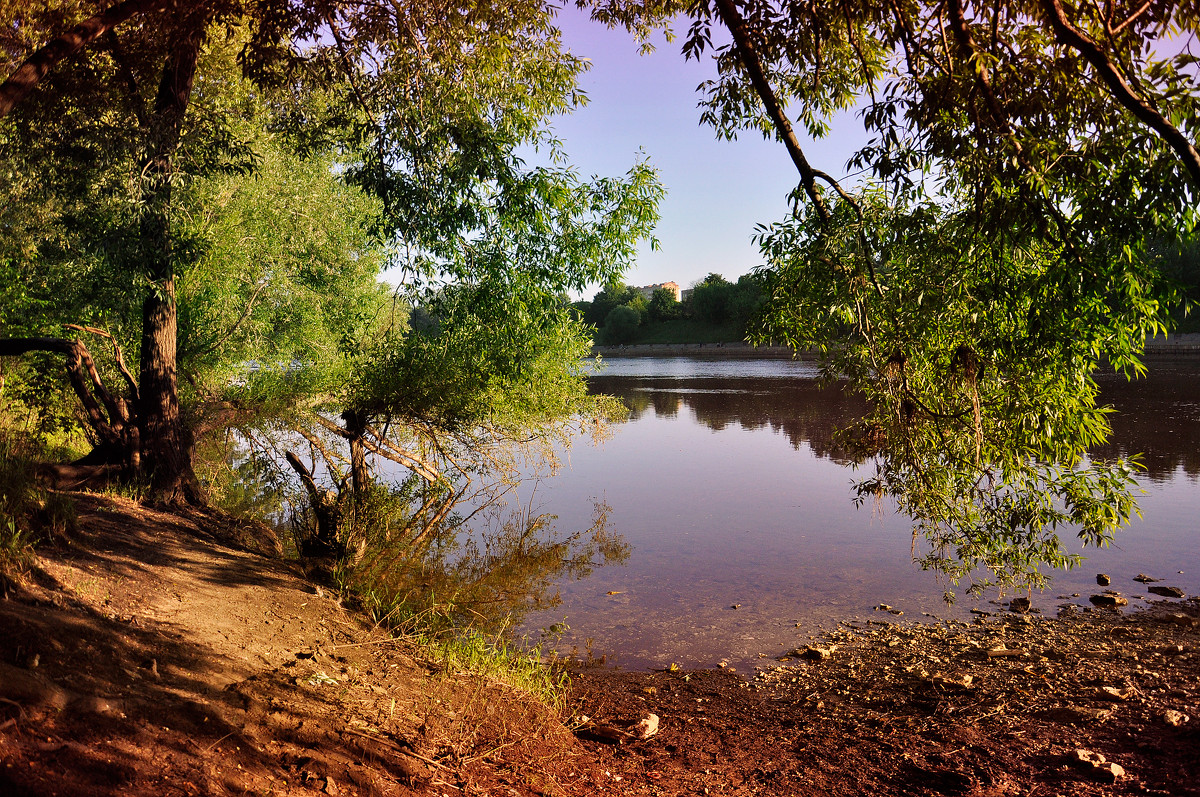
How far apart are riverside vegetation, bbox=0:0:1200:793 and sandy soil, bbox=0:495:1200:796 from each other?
0.04 m

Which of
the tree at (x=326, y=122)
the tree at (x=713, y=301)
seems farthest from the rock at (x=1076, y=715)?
the tree at (x=713, y=301)

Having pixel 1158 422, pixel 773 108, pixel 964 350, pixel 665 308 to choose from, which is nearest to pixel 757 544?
pixel 964 350

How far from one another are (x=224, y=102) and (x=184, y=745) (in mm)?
11096

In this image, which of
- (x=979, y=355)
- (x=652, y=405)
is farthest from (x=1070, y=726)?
(x=652, y=405)

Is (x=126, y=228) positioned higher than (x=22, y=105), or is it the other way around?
(x=22, y=105)

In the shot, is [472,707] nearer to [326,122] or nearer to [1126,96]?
[1126,96]

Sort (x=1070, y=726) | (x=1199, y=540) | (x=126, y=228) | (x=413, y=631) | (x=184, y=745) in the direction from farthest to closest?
(x=1199, y=540) → (x=126, y=228) → (x=413, y=631) → (x=1070, y=726) → (x=184, y=745)

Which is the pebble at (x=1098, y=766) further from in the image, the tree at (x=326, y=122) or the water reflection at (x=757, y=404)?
the water reflection at (x=757, y=404)

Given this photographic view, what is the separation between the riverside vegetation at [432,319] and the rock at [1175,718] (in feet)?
2.20

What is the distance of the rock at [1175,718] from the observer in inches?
218

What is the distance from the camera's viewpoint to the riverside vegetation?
4.30 m

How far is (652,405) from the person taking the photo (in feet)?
114

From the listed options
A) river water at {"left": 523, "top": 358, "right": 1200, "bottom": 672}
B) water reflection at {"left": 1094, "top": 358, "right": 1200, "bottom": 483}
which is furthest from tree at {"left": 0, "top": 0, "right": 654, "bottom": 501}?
water reflection at {"left": 1094, "top": 358, "right": 1200, "bottom": 483}

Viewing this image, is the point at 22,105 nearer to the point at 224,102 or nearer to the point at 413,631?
the point at 224,102
